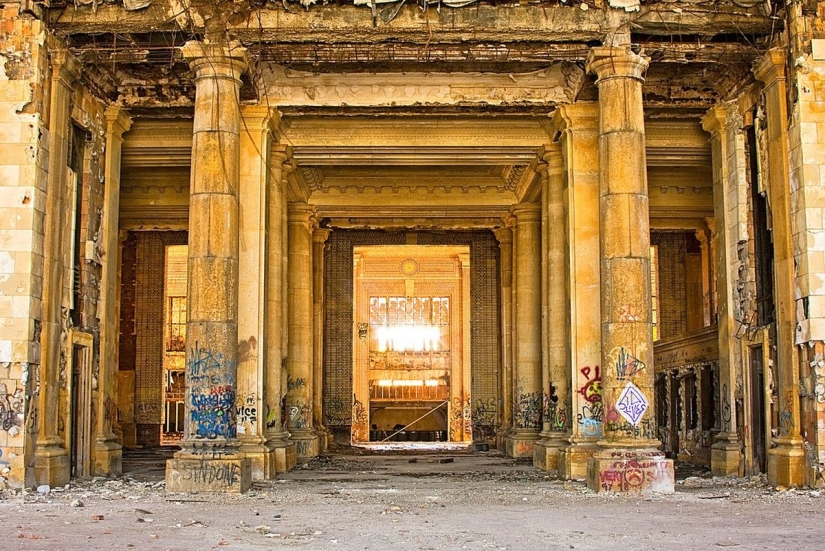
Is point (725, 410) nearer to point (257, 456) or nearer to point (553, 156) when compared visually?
point (553, 156)

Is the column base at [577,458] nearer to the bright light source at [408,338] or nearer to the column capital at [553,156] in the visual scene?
the column capital at [553,156]

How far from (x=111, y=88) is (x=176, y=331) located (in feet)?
58.6

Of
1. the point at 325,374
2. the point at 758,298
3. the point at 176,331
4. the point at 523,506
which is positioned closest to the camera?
the point at 523,506

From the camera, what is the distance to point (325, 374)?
3095 centimetres

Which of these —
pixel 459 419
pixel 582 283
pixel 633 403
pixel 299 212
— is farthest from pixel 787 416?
pixel 459 419

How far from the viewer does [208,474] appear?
14.2m

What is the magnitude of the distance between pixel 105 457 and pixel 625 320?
9390 mm

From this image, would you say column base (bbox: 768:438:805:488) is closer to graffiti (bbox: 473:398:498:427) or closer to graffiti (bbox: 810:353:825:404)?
graffiti (bbox: 810:353:825:404)

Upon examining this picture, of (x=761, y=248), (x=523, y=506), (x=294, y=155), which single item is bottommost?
(x=523, y=506)

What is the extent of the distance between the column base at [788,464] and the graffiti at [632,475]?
1.91 metres

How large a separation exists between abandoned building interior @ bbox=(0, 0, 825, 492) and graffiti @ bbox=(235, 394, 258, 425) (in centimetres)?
4

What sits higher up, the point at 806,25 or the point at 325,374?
the point at 806,25

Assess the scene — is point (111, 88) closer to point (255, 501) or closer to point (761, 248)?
point (255, 501)

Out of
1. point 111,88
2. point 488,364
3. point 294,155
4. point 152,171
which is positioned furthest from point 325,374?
point 111,88
